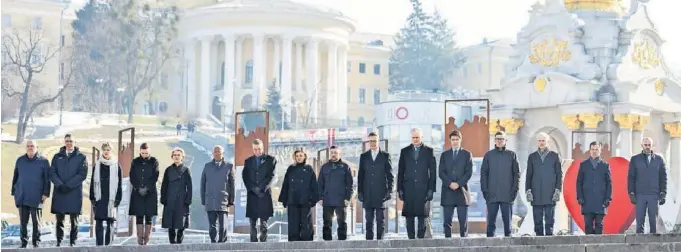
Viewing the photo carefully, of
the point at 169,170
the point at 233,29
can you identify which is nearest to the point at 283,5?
the point at 233,29

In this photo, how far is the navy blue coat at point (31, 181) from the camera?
671 inches

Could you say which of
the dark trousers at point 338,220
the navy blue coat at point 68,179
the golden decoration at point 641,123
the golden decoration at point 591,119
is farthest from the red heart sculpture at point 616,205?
the golden decoration at point 641,123

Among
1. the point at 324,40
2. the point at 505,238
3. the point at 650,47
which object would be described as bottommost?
the point at 505,238

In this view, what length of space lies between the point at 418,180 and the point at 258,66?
253 feet

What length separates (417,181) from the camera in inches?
672

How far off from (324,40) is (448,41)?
27.3 ft

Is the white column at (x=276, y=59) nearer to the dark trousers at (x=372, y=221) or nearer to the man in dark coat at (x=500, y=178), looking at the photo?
the dark trousers at (x=372, y=221)

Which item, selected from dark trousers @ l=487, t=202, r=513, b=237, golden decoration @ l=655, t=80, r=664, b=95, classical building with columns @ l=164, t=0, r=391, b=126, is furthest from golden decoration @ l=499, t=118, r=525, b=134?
classical building with columns @ l=164, t=0, r=391, b=126

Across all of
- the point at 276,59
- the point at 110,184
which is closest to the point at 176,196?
the point at 110,184

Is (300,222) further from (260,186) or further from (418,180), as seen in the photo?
(418,180)

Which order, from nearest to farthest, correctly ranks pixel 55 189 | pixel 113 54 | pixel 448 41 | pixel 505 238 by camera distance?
1. pixel 505 238
2. pixel 55 189
3. pixel 113 54
4. pixel 448 41

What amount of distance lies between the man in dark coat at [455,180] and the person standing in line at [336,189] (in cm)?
100

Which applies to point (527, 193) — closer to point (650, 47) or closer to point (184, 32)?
point (650, 47)

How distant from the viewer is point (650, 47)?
32094 mm
